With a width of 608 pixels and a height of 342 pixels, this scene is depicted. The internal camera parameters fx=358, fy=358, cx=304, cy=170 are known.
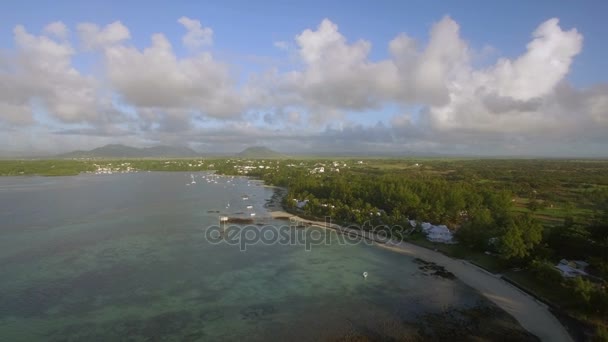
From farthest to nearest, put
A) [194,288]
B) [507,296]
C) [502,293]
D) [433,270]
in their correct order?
1. [433,270]
2. [194,288]
3. [502,293]
4. [507,296]

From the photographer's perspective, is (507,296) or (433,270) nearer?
(507,296)

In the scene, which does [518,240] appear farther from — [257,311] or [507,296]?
[257,311]

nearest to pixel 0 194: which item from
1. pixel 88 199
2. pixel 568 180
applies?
pixel 88 199

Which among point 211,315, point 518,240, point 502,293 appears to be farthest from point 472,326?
point 211,315

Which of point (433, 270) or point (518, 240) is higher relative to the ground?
point (518, 240)

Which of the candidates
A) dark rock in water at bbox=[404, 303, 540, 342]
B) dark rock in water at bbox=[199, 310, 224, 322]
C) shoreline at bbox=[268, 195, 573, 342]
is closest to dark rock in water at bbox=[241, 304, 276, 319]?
dark rock in water at bbox=[199, 310, 224, 322]

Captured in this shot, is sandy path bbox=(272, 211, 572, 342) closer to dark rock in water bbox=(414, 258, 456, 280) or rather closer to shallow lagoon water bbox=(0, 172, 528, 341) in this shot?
dark rock in water bbox=(414, 258, 456, 280)

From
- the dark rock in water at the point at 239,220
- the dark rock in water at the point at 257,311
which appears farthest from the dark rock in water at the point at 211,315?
the dark rock in water at the point at 239,220

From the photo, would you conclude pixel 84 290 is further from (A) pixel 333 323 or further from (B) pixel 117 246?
(A) pixel 333 323
